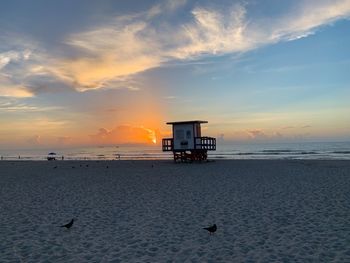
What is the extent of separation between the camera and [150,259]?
7.15 meters

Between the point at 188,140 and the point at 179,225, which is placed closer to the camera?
the point at 179,225

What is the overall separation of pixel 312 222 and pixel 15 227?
8.10m

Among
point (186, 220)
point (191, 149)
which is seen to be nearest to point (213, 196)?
point (186, 220)

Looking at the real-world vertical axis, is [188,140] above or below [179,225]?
above

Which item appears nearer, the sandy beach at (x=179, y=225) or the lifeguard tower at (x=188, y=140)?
the sandy beach at (x=179, y=225)

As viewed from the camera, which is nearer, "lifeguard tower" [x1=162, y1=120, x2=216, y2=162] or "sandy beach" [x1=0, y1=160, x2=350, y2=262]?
"sandy beach" [x1=0, y1=160, x2=350, y2=262]

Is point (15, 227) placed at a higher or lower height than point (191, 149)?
lower

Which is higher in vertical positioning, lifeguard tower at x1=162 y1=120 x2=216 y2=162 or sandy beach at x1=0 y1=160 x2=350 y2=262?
lifeguard tower at x1=162 y1=120 x2=216 y2=162

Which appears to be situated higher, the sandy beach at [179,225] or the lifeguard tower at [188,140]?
the lifeguard tower at [188,140]

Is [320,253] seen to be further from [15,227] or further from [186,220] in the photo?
[15,227]

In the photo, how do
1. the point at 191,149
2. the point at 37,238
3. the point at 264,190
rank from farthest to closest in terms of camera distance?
the point at 191,149, the point at 264,190, the point at 37,238

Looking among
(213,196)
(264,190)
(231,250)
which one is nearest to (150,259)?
(231,250)

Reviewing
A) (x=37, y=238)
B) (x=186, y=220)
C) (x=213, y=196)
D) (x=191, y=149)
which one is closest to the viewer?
(x=37, y=238)

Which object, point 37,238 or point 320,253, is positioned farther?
point 37,238
